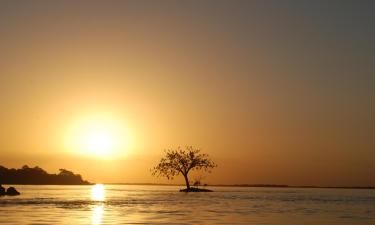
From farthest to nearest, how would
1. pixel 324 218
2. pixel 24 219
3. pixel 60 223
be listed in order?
pixel 324 218
pixel 24 219
pixel 60 223

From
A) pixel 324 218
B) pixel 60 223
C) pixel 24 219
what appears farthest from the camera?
pixel 324 218

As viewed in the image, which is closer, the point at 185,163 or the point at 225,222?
the point at 225,222

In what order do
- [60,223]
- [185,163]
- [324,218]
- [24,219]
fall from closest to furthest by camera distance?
[60,223] → [24,219] → [324,218] → [185,163]

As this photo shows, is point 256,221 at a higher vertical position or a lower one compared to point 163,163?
lower

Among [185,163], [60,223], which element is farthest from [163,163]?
[60,223]

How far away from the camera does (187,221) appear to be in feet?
149

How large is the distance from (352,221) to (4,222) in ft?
92.4

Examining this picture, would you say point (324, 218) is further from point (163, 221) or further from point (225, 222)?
point (163, 221)

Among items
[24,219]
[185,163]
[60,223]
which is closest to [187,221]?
[60,223]

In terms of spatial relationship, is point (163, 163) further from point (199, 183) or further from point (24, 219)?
point (24, 219)

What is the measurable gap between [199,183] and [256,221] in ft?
328

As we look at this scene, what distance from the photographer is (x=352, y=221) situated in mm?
49000

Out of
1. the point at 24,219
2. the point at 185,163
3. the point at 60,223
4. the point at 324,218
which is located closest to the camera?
the point at 60,223

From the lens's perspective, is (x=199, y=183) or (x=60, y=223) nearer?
(x=60, y=223)
